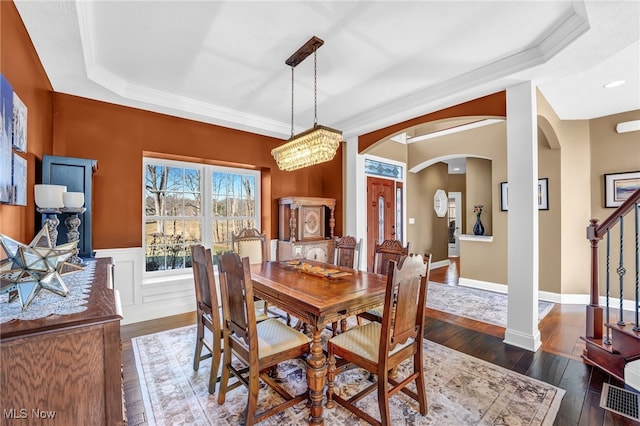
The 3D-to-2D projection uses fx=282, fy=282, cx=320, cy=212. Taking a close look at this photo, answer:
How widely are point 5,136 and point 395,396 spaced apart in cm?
290

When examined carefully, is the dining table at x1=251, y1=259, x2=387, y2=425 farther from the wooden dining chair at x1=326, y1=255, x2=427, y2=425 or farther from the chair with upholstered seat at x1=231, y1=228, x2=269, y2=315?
the chair with upholstered seat at x1=231, y1=228, x2=269, y2=315

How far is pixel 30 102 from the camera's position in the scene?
220cm

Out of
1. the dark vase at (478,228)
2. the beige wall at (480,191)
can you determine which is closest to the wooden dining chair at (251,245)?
the dark vase at (478,228)

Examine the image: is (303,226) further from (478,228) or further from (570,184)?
(570,184)

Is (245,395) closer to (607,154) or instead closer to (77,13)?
(77,13)

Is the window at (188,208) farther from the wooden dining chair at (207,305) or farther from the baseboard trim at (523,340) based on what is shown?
the baseboard trim at (523,340)

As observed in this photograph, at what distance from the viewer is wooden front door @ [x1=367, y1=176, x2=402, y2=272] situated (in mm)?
5535

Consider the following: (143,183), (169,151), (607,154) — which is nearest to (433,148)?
(607,154)

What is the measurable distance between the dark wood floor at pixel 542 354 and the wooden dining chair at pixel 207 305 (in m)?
0.48

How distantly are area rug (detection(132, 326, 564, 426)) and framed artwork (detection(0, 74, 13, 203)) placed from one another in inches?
63.6

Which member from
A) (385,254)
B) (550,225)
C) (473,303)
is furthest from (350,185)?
(550,225)

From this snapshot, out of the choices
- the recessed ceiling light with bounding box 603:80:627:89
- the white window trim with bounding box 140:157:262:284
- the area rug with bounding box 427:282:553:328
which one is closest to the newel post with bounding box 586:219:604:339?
the area rug with bounding box 427:282:553:328

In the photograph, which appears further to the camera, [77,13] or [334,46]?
[334,46]

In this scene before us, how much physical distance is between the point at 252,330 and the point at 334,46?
2367 millimetres
